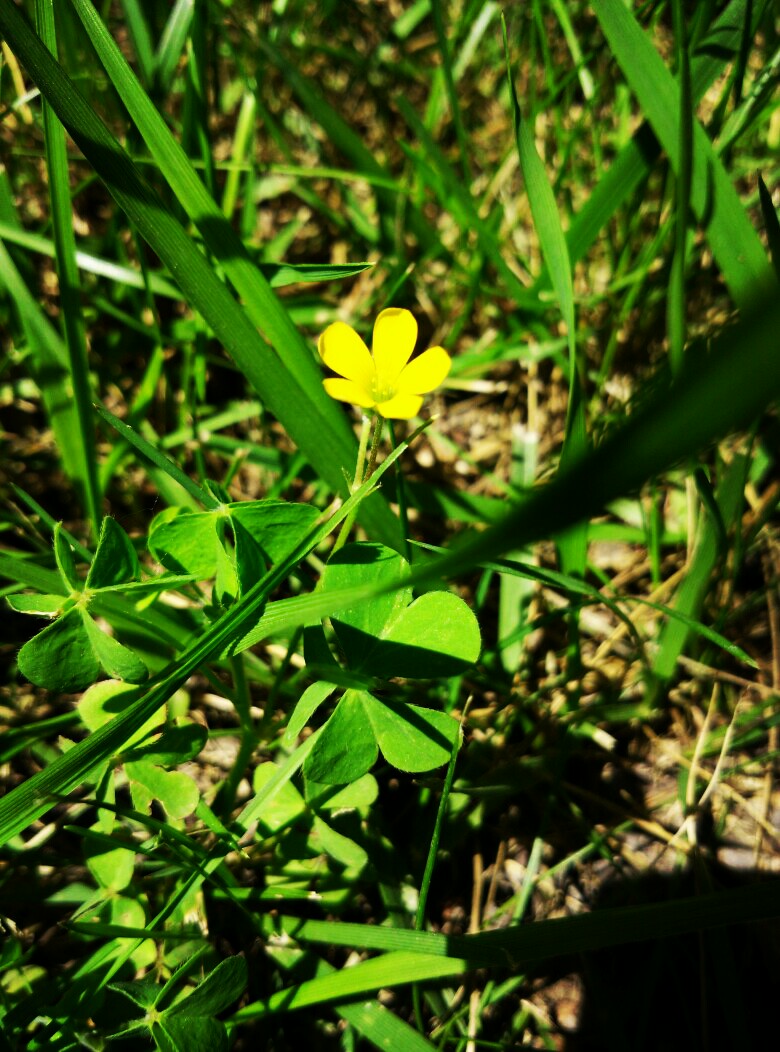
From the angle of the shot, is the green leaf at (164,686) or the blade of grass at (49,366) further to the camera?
the blade of grass at (49,366)

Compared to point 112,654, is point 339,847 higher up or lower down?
lower down

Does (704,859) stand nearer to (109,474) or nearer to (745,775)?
(745,775)

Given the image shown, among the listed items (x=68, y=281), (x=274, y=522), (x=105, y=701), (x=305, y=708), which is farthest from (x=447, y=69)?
(x=105, y=701)

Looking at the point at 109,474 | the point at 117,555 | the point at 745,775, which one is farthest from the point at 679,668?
the point at 109,474

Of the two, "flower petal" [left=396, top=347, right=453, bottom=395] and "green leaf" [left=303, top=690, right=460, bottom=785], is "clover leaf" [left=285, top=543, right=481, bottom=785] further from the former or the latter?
"flower petal" [left=396, top=347, right=453, bottom=395]

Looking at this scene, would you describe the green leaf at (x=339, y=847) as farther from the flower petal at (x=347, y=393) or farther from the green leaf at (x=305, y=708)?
the flower petal at (x=347, y=393)

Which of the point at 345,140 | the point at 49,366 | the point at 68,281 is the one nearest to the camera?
the point at 68,281

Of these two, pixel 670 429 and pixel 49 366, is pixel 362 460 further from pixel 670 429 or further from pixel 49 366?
pixel 49 366

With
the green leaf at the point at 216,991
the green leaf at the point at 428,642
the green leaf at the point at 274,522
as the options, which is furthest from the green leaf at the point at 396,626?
the green leaf at the point at 216,991
